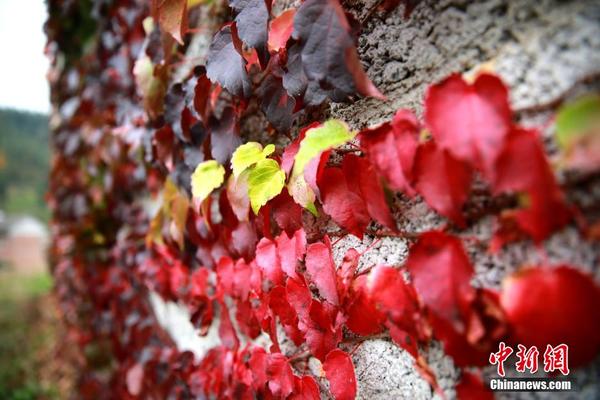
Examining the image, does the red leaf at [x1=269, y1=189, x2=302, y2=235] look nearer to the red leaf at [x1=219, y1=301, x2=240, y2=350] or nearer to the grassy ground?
the red leaf at [x1=219, y1=301, x2=240, y2=350]

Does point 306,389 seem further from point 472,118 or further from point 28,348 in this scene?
point 28,348

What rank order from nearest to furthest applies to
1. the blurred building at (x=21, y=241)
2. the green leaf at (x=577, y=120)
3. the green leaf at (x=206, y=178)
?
1. the green leaf at (x=577, y=120)
2. the green leaf at (x=206, y=178)
3. the blurred building at (x=21, y=241)

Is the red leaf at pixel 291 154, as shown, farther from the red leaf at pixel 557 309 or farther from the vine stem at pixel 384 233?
the red leaf at pixel 557 309

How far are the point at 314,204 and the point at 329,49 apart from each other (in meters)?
0.27

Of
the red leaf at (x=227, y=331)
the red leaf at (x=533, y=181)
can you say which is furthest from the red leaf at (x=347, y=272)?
the red leaf at (x=227, y=331)

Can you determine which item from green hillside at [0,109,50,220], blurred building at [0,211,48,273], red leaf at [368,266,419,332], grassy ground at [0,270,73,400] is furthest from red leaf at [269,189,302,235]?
blurred building at [0,211,48,273]

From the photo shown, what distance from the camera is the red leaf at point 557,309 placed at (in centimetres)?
41

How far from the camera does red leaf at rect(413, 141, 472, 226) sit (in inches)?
19.1

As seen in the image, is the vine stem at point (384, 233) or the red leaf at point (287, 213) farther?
the red leaf at point (287, 213)

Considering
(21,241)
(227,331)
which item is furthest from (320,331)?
(21,241)

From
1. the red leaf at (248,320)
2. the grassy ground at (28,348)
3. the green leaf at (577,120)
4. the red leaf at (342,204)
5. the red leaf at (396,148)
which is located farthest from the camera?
the grassy ground at (28,348)

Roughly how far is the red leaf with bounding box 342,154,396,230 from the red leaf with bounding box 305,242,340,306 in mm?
132

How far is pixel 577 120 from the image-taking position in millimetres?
403

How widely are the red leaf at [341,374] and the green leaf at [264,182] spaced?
0.97 ft
